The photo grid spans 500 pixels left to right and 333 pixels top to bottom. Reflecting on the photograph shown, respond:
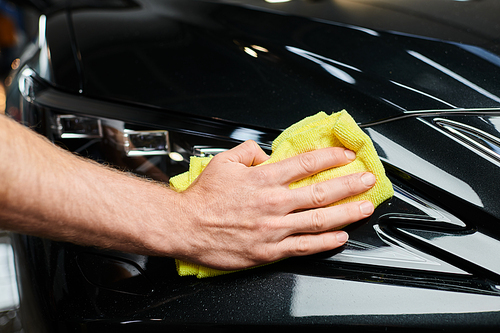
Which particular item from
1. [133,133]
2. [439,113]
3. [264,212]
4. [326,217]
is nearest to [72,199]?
[133,133]

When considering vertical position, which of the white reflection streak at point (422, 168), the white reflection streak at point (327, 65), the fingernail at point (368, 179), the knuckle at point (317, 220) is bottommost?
the knuckle at point (317, 220)

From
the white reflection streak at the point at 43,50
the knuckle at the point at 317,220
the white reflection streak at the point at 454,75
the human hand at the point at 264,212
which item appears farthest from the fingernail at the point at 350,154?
the white reflection streak at the point at 43,50

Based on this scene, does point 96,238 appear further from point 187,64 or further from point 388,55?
point 388,55

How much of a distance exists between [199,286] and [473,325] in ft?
1.58

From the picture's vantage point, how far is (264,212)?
2.29 ft

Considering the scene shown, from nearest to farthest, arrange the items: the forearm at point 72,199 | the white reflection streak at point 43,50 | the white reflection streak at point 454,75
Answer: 1. the forearm at point 72,199
2. the white reflection streak at point 454,75
3. the white reflection streak at point 43,50

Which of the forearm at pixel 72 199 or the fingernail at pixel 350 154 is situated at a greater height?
the fingernail at pixel 350 154

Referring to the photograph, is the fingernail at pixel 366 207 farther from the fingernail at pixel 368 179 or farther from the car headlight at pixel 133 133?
the car headlight at pixel 133 133

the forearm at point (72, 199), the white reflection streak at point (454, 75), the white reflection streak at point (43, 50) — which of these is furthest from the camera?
the white reflection streak at point (43, 50)

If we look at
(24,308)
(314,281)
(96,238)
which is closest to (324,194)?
(314,281)

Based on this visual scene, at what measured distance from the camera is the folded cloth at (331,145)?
0.67 metres

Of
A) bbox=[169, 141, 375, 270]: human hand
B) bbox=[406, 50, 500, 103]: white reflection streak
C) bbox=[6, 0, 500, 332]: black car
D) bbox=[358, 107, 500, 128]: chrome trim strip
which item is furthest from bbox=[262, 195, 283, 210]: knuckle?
bbox=[406, 50, 500, 103]: white reflection streak

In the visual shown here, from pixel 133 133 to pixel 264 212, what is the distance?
37 centimetres

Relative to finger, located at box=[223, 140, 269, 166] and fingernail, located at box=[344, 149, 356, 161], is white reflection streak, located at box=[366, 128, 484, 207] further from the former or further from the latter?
finger, located at box=[223, 140, 269, 166]
